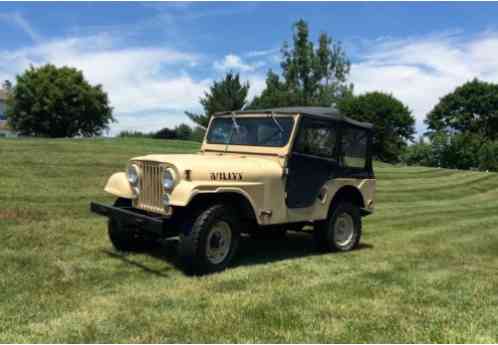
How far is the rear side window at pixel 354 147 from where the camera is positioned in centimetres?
762

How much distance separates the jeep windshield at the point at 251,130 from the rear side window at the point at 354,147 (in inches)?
47.9

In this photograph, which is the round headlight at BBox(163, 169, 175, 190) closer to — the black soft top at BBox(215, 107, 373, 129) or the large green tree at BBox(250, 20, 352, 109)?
the black soft top at BBox(215, 107, 373, 129)

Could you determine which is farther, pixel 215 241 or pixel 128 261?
pixel 128 261

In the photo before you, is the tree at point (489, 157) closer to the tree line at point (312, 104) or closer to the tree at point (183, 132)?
the tree line at point (312, 104)

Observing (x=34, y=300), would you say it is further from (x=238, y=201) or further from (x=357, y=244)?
→ (x=357, y=244)

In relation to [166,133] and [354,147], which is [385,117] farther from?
[354,147]

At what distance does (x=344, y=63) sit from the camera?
50625 millimetres

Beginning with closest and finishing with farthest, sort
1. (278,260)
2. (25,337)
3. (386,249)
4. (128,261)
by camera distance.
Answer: (25,337) → (128,261) → (278,260) → (386,249)

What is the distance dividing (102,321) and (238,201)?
8.09 ft

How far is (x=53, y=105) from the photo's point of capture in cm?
4544

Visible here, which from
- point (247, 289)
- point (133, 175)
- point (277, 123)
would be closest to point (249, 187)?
point (277, 123)

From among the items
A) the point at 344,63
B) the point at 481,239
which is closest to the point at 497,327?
the point at 481,239

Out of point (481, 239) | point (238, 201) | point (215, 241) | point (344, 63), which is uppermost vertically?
point (344, 63)

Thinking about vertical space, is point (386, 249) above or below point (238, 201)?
below
